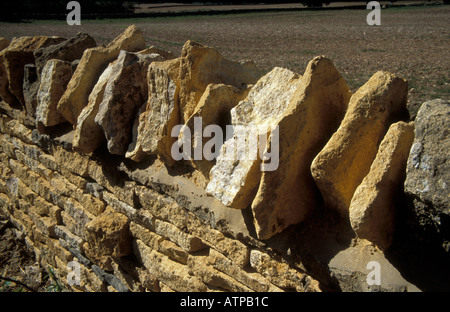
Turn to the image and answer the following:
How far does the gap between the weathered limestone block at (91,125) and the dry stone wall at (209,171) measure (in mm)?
11

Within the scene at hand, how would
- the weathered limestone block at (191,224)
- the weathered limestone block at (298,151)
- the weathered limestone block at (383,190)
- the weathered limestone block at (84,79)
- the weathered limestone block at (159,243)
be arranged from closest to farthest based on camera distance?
1. the weathered limestone block at (383,190)
2. the weathered limestone block at (298,151)
3. the weathered limestone block at (191,224)
4. the weathered limestone block at (159,243)
5. the weathered limestone block at (84,79)

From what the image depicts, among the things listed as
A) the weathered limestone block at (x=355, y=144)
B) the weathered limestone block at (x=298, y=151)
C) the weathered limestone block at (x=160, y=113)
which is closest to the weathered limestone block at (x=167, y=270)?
the weathered limestone block at (x=160, y=113)

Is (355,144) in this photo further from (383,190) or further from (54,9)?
(54,9)

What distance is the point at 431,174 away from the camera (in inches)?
65.0

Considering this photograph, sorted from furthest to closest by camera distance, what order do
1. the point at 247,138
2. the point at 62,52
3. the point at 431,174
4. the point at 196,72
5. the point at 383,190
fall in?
the point at 62,52
the point at 196,72
the point at 247,138
the point at 383,190
the point at 431,174

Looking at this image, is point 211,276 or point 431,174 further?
point 211,276

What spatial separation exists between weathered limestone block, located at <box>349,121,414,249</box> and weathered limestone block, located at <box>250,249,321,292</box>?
16.0 inches

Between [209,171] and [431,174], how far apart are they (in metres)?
1.19

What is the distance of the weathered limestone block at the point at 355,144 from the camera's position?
6.33ft

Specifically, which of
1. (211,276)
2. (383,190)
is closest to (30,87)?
(211,276)

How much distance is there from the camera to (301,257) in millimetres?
2039

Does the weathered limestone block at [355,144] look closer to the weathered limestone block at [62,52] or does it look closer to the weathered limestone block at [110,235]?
the weathered limestone block at [110,235]

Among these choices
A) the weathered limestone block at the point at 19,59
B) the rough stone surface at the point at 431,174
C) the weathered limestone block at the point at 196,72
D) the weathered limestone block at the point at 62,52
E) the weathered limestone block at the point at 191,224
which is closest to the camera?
Result: the rough stone surface at the point at 431,174

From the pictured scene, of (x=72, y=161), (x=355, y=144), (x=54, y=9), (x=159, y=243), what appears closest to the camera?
(x=355, y=144)
